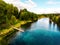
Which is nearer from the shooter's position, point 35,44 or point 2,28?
point 35,44

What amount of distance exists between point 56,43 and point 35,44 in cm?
618

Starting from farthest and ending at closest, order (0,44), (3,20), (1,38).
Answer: (3,20) → (1,38) → (0,44)

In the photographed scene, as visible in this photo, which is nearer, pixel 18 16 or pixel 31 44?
pixel 31 44

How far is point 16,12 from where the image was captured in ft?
402

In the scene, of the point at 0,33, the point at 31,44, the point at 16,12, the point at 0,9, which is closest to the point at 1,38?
the point at 0,33

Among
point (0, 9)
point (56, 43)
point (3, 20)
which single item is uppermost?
point (0, 9)

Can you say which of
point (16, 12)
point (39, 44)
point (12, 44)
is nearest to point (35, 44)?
point (39, 44)

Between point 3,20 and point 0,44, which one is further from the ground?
point 3,20

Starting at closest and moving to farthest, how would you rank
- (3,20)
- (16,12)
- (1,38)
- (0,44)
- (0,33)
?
1. (0,44)
2. (1,38)
3. (0,33)
4. (3,20)
5. (16,12)

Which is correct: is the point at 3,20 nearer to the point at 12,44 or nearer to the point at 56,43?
the point at 12,44

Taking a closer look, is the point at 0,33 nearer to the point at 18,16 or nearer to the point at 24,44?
the point at 24,44

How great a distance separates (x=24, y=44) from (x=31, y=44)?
1.87m

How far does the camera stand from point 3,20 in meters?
59.0

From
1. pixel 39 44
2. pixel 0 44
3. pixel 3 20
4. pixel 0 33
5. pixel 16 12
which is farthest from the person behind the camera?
pixel 16 12
